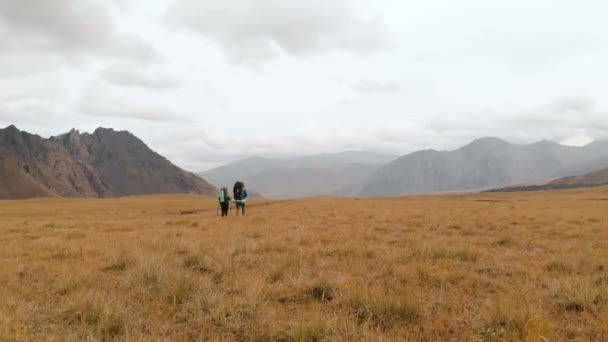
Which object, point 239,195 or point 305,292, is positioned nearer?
point 305,292

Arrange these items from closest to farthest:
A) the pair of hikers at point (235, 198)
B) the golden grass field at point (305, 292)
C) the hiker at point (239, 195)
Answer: the golden grass field at point (305, 292), the pair of hikers at point (235, 198), the hiker at point (239, 195)

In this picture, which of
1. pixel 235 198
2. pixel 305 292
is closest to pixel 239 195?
pixel 235 198

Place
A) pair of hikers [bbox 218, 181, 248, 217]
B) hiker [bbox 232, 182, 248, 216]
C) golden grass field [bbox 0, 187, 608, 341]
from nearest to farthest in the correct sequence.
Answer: golden grass field [bbox 0, 187, 608, 341] → pair of hikers [bbox 218, 181, 248, 217] → hiker [bbox 232, 182, 248, 216]

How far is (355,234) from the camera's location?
14.8 m

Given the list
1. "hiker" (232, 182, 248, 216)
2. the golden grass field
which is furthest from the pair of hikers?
the golden grass field

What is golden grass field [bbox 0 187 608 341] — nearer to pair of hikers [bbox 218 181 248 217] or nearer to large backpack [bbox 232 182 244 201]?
pair of hikers [bbox 218 181 248 217]

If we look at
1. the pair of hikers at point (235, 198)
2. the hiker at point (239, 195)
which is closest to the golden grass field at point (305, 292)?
the pair of hikers at point (235, 198)

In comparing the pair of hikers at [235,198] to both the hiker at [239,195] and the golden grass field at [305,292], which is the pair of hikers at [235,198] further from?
the golden grass field at [305,292]

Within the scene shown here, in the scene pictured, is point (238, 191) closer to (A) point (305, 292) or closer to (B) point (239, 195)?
(B) point (239, 195)

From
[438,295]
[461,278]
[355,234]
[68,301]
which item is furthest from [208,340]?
[355,234]

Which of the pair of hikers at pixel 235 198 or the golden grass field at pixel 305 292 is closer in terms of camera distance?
the golden grass field at pixel 305 292

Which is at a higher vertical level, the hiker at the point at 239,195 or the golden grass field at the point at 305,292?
the hiker at the point at 239,195

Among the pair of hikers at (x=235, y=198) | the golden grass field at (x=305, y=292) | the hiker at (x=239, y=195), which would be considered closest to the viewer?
the golden grass field at (x=305, y=292)

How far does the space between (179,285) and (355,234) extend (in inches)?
Answer: 347
